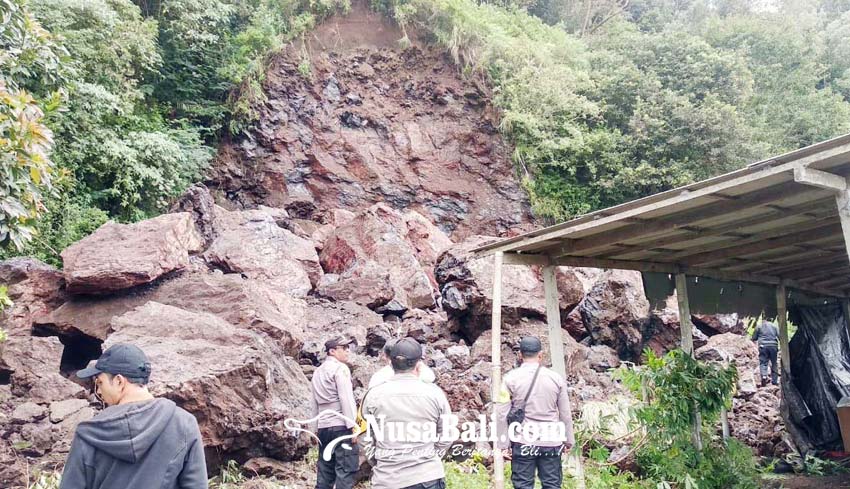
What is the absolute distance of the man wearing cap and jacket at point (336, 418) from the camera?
5.27 meters

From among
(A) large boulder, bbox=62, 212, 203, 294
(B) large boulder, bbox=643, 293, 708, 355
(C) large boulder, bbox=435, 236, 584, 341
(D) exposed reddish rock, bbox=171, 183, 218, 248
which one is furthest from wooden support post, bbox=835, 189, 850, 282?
(D) exposed reddish rock, bbox=171, 183, 218, 248

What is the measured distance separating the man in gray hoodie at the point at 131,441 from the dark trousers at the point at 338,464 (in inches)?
105

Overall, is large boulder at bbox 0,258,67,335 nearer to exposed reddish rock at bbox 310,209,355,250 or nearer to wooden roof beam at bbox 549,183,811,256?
exposed reddish rock at bbox 310,209,355,250

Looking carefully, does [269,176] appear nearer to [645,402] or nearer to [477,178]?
[477,178]

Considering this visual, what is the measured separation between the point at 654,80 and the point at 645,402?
12.8 metres

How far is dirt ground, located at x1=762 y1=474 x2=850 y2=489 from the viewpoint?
695 centimetres

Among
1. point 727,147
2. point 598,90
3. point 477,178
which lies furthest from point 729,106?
point 477,178

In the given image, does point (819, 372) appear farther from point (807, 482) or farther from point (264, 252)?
point (264, 252)

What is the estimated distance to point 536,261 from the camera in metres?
6.78

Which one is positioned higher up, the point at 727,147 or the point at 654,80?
the point at 654,80

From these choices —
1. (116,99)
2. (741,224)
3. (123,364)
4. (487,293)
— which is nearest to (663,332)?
(487,293)

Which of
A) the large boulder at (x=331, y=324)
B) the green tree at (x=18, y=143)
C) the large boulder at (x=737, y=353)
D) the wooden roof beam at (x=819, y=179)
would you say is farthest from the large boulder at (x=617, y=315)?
the green tree at (x=18, y=143)

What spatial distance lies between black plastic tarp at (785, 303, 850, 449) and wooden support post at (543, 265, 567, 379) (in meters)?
3.67

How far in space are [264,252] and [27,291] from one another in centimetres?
398
